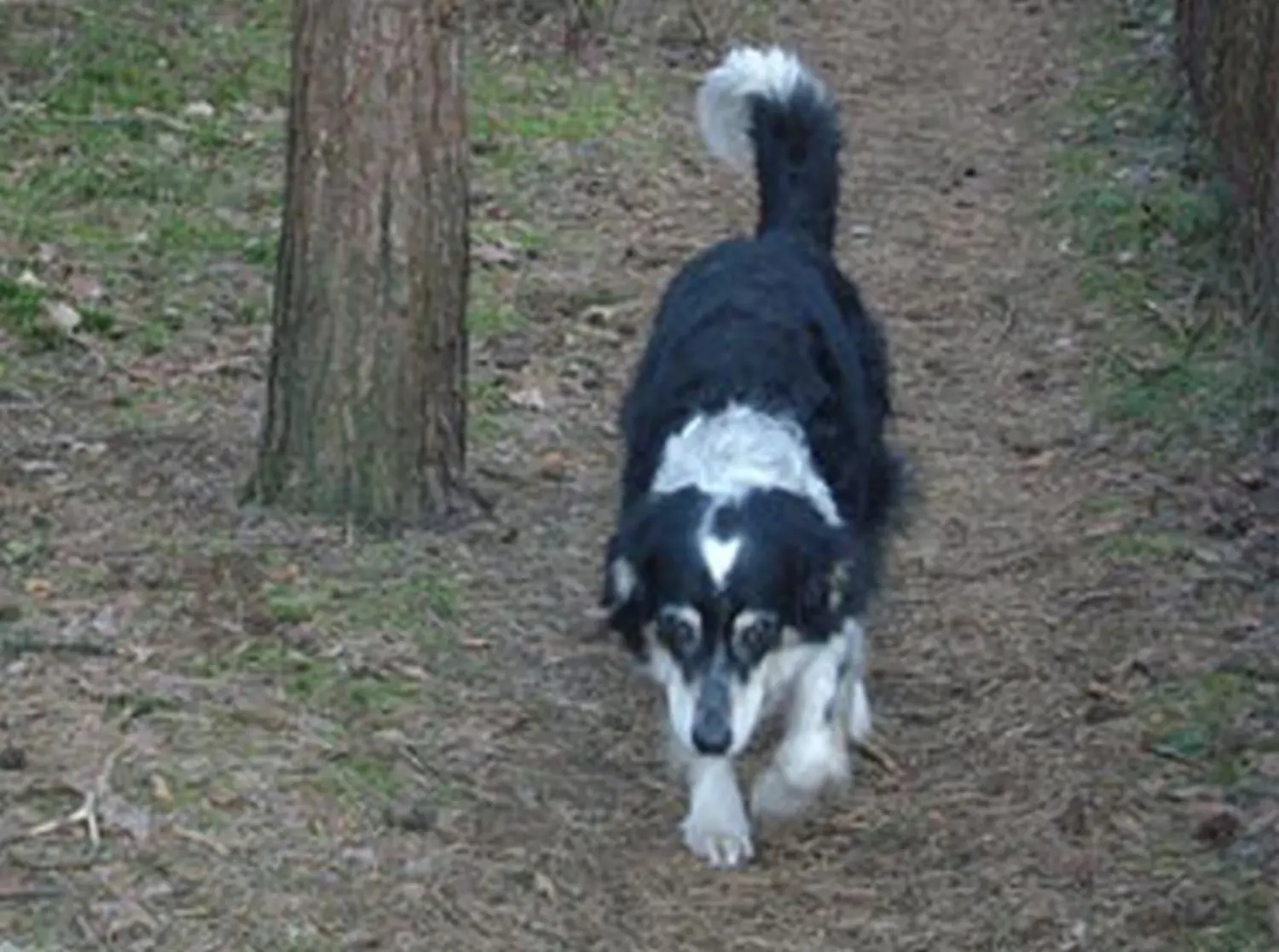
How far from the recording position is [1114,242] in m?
10.6

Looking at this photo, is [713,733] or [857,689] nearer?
[713,733]

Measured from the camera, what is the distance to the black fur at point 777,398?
222 inches

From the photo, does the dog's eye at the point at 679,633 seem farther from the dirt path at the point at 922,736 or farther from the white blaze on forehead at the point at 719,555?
the dirt path at the point at 922,736

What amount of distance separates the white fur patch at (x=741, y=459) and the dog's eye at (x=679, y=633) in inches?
13.8

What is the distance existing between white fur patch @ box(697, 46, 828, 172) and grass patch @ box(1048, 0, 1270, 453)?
163 centimetres

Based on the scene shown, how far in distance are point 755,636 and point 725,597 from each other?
0.11 metres

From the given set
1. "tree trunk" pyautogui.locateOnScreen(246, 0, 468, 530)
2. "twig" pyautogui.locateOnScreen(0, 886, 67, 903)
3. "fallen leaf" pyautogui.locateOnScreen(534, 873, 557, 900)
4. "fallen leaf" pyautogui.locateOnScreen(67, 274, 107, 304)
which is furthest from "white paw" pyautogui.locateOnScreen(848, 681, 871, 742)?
"fallen leaf" pyautogui.locateOnScreen(67, 274, 107, 304)

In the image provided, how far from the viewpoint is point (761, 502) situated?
5773mm

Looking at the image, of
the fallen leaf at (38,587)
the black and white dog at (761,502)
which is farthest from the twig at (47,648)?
the black and white dog at (761,502)

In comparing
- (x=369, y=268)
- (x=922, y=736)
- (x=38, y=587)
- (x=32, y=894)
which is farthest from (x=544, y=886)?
(x=369, y=268)

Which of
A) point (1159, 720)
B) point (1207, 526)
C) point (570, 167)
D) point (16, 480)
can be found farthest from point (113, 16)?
point (1159, 720)

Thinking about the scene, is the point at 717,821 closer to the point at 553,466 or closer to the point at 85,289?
the point at 553,466

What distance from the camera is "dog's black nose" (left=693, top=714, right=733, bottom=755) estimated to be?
5.42 m

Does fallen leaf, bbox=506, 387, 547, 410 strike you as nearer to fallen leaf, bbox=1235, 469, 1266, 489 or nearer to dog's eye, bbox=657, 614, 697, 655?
fallen leaf, bbox=1235, 469, 1266, 489
